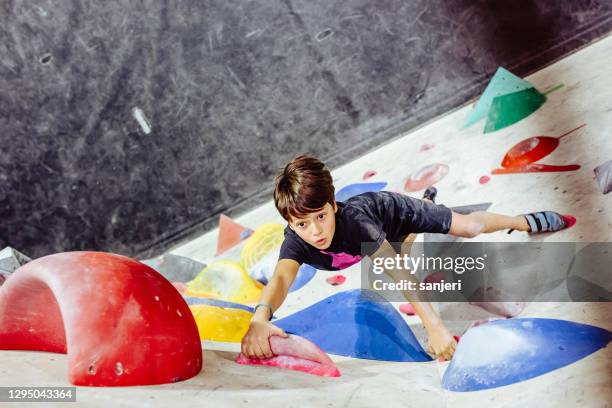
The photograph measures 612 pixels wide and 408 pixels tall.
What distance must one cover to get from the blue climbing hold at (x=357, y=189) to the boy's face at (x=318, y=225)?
2.74 feet

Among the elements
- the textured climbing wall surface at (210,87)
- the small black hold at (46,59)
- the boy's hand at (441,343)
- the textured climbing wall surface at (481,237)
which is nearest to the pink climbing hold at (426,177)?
the textured climbing wall surface at (481,237)

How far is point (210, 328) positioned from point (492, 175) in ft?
3.54

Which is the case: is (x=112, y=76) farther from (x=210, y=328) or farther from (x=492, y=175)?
(x=492, y=175)

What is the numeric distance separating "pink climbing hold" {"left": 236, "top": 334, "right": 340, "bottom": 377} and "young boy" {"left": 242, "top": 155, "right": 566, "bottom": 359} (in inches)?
0.7

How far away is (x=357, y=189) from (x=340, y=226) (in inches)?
36.0

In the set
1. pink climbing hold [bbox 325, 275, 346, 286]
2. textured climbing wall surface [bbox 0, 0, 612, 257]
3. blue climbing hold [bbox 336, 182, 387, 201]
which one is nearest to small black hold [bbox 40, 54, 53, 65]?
textured climbing wall surface [bbox 0, 0, 612, 257]

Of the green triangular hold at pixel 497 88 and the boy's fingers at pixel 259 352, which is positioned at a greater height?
the green triangular hold at pixel 497 88

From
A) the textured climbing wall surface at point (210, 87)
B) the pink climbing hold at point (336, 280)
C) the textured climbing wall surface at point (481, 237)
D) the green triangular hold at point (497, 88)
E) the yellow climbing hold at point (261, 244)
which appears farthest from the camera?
the textured climbing wall surface at point (210, 87)

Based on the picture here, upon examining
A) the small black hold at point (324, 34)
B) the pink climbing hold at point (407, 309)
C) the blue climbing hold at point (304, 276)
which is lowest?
the pink climbing hold at point (407, 309)

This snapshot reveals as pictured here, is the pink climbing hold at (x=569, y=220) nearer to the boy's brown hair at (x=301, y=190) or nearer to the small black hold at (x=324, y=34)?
the boy's brown hair at (x=301, y=190)

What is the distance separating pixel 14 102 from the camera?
315 centimetres

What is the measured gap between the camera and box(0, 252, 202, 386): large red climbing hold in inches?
57.7

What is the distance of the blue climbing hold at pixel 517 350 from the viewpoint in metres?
1.43

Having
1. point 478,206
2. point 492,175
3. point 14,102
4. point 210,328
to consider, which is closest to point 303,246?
point 210,328
